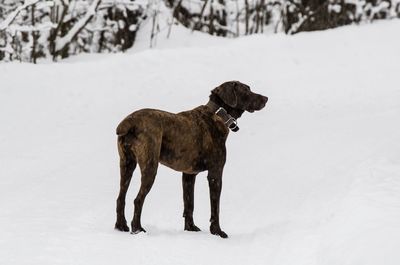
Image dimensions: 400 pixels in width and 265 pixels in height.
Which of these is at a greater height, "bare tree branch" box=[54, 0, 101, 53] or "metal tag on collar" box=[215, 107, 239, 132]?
"metal tag on collar" box=[215, 107, 239, 132]

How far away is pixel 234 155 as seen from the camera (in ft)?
35.9

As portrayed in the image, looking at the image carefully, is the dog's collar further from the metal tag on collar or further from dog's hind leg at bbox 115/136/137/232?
dog's hind leg at bbox 115/136/137/232

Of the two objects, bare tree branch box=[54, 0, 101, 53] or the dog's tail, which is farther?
bare tree branch box=[54, 0, 101, 53]

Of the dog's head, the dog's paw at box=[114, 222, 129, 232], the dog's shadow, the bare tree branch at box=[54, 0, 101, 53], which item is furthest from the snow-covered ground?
the dog's head

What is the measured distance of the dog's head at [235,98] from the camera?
22.7ft

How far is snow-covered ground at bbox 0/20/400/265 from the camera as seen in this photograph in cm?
592

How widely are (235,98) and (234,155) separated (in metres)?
4.06

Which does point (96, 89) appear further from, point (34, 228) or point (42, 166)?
point (34, 228)

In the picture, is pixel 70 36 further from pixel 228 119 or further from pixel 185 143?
pixel 185 143

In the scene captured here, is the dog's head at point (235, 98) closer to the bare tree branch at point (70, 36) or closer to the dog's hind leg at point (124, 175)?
the dog's hind leg at point (124, 175)

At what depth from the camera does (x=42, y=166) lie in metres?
10.3

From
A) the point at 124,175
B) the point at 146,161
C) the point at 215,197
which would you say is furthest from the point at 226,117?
the point at 124,175

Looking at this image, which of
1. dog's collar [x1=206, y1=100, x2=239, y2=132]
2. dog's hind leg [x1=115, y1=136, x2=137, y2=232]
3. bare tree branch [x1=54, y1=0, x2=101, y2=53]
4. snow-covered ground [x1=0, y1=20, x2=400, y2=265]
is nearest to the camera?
snow-covered ground [x1=0, y1=20, x2=400, y2=265]

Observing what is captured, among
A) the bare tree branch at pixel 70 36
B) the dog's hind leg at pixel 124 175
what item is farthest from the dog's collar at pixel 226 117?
the bare tree branch at pixel 70 36
